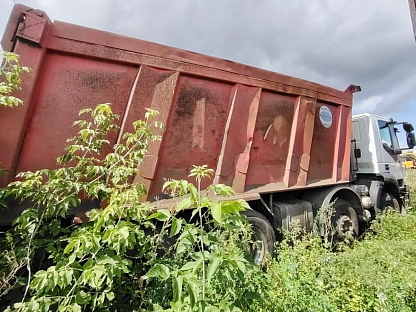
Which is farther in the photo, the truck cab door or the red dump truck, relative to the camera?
the truck cab door

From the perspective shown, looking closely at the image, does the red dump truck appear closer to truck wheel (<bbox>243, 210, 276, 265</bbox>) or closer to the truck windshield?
truck wheel (<bbox>243, 210, 276, 265</bbox>)

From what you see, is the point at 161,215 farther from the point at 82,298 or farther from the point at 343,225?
the point at 343,225

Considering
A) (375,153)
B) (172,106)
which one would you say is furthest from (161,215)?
(375,153)

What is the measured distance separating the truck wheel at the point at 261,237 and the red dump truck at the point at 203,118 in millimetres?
18

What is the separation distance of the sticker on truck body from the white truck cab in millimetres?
1504

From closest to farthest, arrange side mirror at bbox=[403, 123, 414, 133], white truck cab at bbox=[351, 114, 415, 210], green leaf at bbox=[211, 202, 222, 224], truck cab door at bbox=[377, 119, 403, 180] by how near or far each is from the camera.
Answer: green leaf at bbox=[211, 202, 222, 224] < white truck cab at bbox=[351, 114, 415, 210] < truck cab door at bbox=[377, 119, 403, 180] < side mirror at bbox=[403, 123, 414, 133]

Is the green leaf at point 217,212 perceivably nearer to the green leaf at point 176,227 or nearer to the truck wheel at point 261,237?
the green leaf at point 176,227

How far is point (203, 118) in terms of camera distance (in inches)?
126

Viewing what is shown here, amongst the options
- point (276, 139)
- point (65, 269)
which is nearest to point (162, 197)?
point (65, 269)

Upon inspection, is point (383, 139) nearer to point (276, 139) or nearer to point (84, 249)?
point (276, 139)

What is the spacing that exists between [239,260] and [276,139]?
115 inches

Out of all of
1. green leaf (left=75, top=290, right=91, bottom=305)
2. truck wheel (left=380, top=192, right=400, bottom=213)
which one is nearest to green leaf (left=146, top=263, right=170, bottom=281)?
green leaf (left=75, top=290, right=91, bottom=305)

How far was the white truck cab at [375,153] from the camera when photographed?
5.79 m

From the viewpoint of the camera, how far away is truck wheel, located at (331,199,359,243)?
4.71 metres
